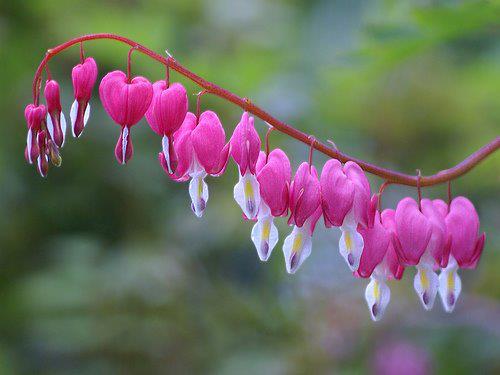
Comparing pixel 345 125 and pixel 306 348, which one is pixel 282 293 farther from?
pixel 345 125

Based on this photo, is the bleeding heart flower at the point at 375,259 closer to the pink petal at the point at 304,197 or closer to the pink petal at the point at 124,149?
the pink petal at the point at 304,197

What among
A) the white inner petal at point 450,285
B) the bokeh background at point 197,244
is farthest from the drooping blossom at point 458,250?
the bokeh background at point 197,244

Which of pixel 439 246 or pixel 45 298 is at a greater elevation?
pixel 439 246

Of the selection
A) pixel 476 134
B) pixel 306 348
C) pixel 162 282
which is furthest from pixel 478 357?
A: pixel 162 282

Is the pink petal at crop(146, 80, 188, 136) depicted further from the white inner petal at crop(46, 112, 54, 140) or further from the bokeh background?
the bokeh background

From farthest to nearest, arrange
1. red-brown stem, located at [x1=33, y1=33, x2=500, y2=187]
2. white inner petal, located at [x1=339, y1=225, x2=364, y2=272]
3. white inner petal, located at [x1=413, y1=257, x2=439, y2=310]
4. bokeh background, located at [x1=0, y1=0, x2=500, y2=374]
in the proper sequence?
1. bokeh background, located at [x1=0, y1=0, x2=500, y2=374]
2. white inner petal, located at [x1=413, y1=257, x2=439, y2=310]
3. white inner petal, located at [x1=339, y1=225, x2=364, y2=272]
4. red-brown stem, located at [x1=33, y1=33, x2=500, y2=187]

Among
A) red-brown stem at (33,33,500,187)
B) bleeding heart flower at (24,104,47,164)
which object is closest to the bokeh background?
red-brown stem at (33,33,500,187)
